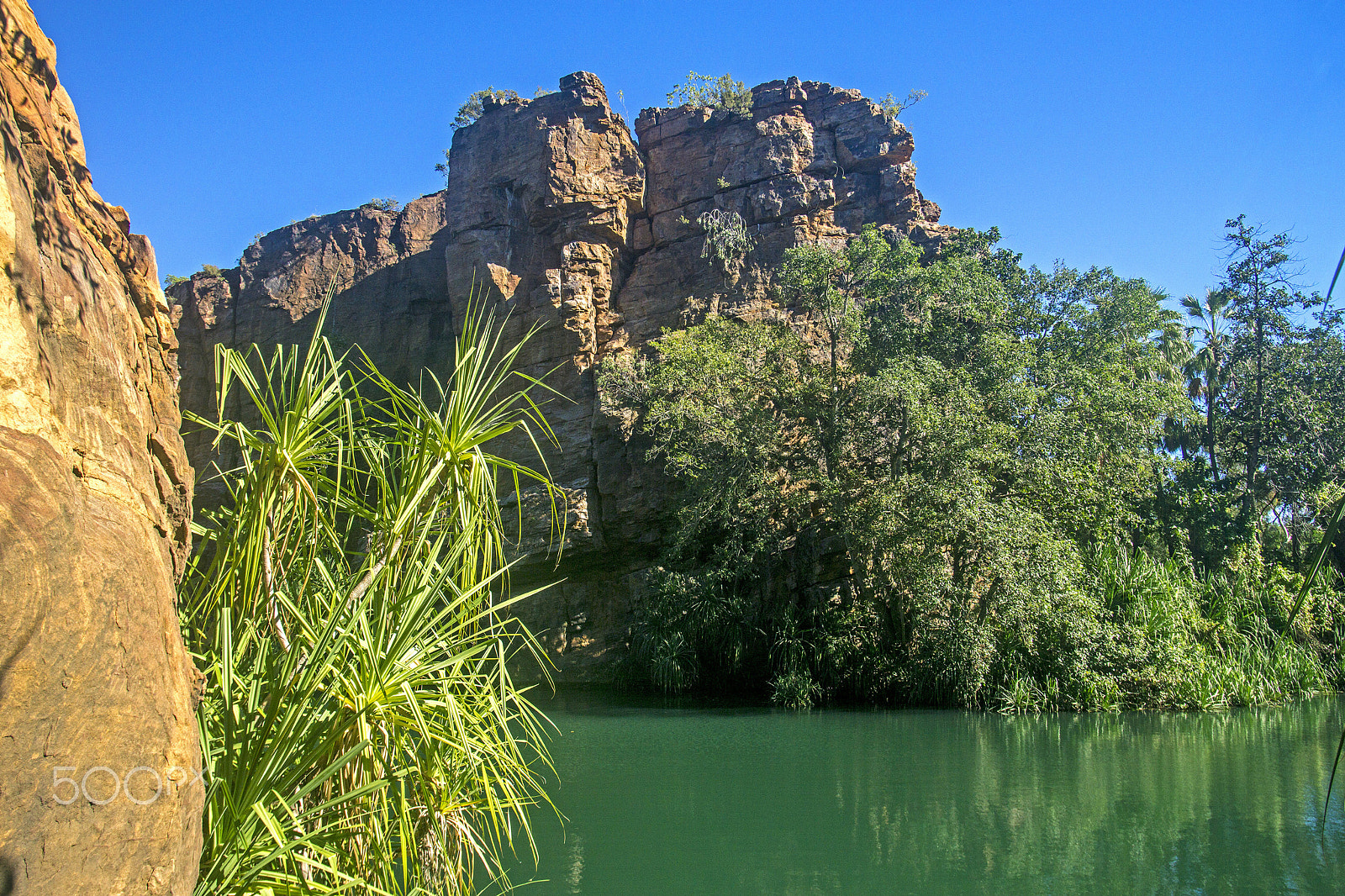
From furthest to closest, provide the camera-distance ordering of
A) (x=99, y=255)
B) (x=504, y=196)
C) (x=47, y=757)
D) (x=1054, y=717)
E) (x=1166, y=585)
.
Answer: (x=504, y=196) → (x=1166, y=585) → (x=1054, y=717) → (x=99, y=255) → (x=47, y=757)

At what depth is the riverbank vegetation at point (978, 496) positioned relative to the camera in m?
14.9

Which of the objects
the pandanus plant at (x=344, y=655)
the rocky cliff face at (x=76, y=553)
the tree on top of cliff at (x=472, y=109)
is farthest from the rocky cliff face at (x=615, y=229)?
the rocky cliff face at (x=76, y=553)

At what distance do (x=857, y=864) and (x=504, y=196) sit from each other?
66.9 feet

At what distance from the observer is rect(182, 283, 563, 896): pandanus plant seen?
10.2ft

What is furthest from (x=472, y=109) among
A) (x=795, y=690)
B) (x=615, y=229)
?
(x=795, y=690)

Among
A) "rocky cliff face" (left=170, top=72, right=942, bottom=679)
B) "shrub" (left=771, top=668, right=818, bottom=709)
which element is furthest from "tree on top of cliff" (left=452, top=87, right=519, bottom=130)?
"shrub" (left=771, top=668, right=818, bottom=709)

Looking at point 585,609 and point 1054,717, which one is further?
point 585,609

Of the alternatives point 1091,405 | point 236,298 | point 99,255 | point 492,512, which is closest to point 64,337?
point 99,255

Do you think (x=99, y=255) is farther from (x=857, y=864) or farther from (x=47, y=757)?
(x=857, y=864)

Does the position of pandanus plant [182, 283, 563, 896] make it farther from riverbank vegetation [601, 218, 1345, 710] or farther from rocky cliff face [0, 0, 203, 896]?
riverbank vegetation [601, 218, 1345, 710]

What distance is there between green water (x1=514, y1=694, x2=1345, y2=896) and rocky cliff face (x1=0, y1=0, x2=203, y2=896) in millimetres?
4357

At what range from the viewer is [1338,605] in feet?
57.5

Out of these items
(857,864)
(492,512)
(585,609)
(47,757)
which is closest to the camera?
(47,757)

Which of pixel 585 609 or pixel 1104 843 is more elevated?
pixel 585 609
